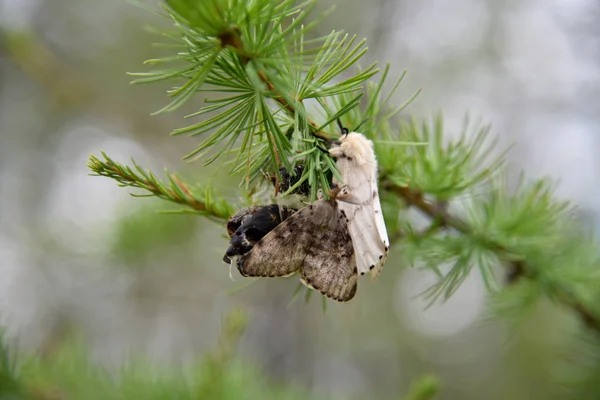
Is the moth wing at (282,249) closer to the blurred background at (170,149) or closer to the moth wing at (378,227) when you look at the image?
the moth wing at (378,227)

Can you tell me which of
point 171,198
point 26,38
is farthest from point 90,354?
point 26,38

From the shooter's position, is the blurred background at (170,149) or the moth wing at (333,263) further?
the blurred background at (170,149)

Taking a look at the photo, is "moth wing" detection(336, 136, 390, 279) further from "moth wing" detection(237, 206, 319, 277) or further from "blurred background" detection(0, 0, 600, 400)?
"blurred background" detection(0, 0, 600, 400)

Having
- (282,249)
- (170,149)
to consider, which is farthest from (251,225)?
(170,149)

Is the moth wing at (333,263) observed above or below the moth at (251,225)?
below

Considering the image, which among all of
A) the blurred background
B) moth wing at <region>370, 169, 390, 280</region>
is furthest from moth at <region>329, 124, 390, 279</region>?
the blurred background

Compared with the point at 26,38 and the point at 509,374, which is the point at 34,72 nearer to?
the point at 26,38

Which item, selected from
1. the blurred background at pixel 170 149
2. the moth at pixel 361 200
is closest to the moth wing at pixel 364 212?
the moth at pixel 361 200
